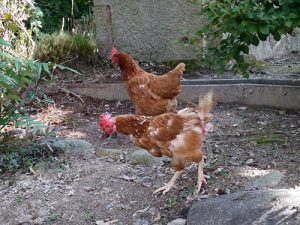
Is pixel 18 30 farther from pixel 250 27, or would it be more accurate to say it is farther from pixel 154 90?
pixel 250 27

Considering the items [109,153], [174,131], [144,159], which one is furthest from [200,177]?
[109,153]

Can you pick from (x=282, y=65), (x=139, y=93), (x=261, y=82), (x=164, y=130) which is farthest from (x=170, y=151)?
(x=282, y=65)

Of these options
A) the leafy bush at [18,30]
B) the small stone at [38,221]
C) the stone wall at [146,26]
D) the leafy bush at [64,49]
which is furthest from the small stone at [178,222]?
the leafy bush at [18,30]

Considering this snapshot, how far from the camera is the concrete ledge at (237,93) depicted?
4.99 meters

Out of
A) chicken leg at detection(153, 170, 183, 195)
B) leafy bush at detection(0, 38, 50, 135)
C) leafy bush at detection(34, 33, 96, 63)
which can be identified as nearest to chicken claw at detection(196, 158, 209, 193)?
chicken leg at detection(153, 170, 183, 195)

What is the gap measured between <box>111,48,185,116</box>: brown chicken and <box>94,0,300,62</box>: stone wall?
2002 mm

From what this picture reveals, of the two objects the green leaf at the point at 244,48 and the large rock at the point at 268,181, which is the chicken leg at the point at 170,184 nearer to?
the large rock at the point at 268,181

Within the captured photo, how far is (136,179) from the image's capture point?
3777 mm

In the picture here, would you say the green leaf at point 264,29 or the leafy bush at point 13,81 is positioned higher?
the green leaf at point 264,29

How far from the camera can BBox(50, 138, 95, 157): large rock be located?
4242 mm

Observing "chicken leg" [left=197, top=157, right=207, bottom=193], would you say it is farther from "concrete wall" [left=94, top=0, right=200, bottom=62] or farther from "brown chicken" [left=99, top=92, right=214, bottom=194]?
"concrete wall" [left=94, top=0, right=200, bottom=62]

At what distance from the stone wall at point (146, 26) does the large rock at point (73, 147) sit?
7.65 feet

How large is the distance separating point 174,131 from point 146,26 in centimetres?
337

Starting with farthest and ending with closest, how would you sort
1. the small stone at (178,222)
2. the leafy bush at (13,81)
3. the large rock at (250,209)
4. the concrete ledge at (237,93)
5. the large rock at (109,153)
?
1. the concrete ledge at (237,93)
2. the large rock at (109,153)
3. the leafy bush at (13,81)
4. the small stone at (178,222)
5. the large rock at (250,209)
